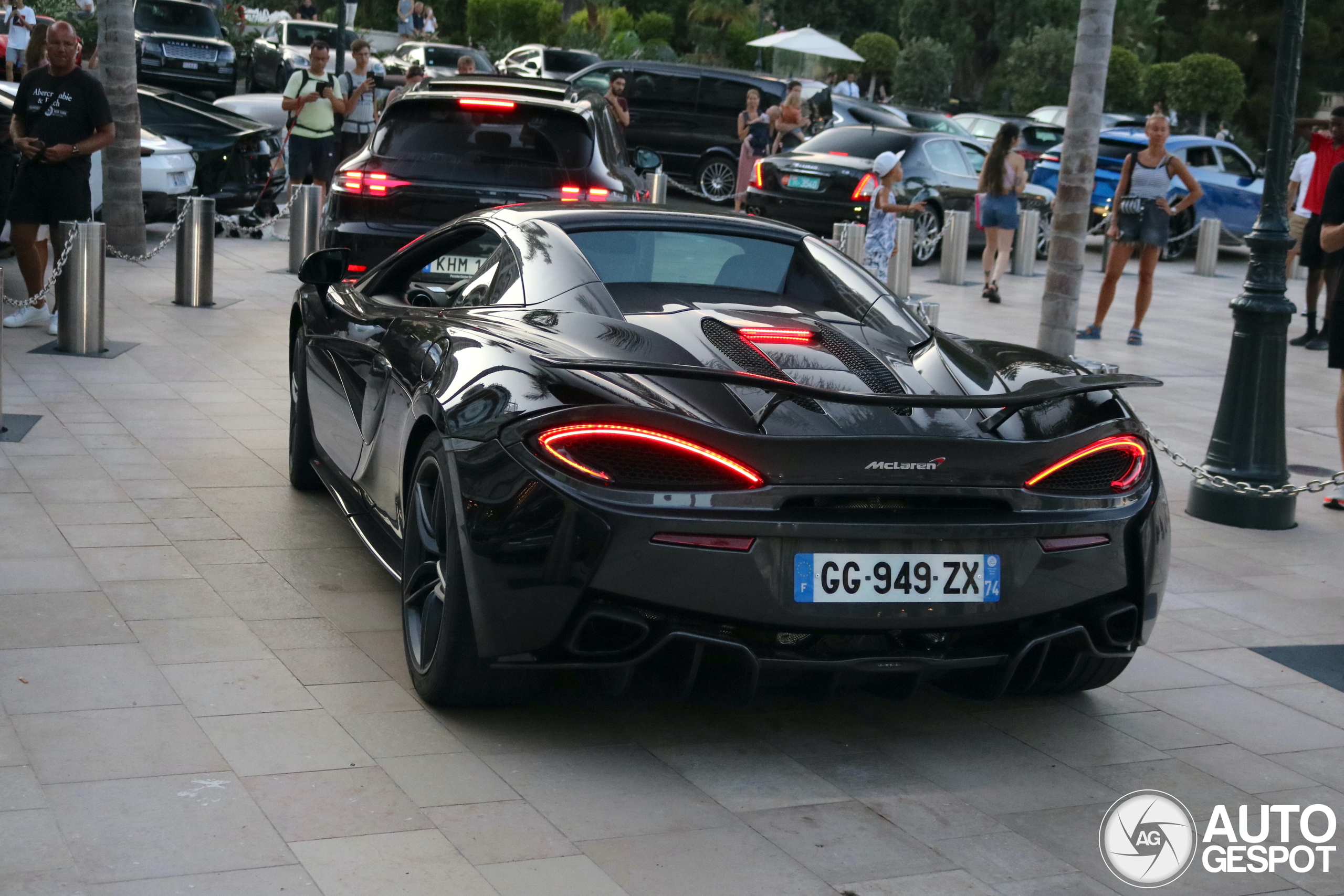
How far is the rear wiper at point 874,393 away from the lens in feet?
13.5

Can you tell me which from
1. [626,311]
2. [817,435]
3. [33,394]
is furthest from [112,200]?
[817,435]

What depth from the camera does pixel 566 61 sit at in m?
36.8

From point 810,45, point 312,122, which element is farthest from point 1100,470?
point 810,45

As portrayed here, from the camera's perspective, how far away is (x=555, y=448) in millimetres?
4129

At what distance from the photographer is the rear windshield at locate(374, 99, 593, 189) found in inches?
395

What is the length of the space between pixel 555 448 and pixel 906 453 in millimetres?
883

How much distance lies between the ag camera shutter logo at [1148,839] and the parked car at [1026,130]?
84.3 ft

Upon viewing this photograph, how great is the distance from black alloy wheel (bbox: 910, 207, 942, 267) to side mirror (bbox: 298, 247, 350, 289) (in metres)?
14.7

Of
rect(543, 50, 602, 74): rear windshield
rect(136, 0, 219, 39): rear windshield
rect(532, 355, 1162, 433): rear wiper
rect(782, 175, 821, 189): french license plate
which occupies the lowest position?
rect(782, 175, 821, 189): french license plate

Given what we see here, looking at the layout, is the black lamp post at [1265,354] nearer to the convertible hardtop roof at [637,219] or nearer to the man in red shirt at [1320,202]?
the convertible hardtop roof at [637,219]

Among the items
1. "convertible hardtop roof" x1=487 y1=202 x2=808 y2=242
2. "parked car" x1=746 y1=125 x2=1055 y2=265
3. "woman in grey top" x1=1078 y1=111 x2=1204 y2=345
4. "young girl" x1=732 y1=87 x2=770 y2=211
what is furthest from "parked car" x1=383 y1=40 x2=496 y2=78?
"convertible hardtop roof" x1=487 y1=202 x2=808 y2=242

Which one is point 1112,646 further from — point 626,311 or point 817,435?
point 626,311

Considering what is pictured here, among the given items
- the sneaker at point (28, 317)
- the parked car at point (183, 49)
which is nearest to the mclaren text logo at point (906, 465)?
the sneaker at point (28, 317)

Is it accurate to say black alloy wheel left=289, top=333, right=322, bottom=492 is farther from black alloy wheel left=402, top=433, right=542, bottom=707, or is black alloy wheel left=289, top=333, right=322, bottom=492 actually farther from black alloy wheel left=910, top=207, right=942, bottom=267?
black alloy wheel left=910, top=207, right=942, bottom=267
